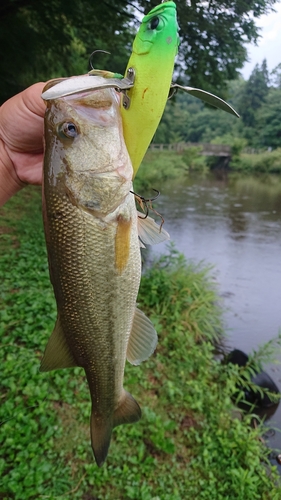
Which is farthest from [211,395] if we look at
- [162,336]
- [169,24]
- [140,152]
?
[169,24]

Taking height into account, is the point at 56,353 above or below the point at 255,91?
below

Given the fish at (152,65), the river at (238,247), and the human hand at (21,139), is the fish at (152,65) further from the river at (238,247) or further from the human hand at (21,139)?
the river at (238,247)

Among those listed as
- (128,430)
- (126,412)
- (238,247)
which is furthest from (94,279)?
(238,247)

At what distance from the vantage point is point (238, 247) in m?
11.9

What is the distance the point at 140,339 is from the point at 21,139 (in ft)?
3.96

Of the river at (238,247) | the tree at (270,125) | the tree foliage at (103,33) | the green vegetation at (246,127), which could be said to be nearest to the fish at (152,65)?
the river at (238,247)

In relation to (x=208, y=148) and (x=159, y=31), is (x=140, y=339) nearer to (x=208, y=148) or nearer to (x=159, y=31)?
(x=159, y=31)

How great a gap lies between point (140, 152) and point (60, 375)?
9.89 feet

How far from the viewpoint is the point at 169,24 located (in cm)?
114

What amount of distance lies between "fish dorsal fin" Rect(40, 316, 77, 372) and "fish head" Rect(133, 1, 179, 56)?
3.84 feet

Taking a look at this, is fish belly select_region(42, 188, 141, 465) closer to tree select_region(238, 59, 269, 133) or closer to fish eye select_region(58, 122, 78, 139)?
fish eye select_region(58, 122, 78, 139)

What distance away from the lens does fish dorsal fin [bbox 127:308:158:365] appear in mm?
1797

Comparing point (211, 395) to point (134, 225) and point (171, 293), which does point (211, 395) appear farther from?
point (134, 225)

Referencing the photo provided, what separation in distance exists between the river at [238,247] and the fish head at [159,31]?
5320 millimetres
